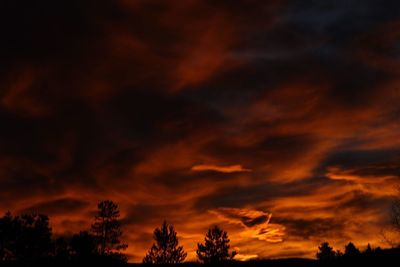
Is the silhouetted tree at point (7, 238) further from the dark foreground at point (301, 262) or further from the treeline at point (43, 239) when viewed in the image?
the dark foreground at point (301, 262)

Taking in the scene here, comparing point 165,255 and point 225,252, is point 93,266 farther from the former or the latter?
point 225,252

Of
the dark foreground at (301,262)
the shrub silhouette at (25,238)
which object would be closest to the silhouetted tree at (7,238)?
the shrub silhouette at (25,238)

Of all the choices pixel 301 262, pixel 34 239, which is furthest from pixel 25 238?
pixel 301 262

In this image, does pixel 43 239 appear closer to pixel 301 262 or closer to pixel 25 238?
pixel 25 238

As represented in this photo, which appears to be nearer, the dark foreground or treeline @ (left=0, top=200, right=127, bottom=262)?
the dark foreground

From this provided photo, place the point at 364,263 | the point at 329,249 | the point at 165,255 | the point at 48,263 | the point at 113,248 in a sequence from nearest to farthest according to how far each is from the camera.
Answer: the point at 364,263
the point at 48,263
the point at 113,248
the point at 165,255
the point at 329,249

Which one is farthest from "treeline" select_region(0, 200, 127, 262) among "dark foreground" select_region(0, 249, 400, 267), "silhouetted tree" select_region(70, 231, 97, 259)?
"dark foreground" select_region(0, 249, 400, 267)

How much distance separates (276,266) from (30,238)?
1875 inches

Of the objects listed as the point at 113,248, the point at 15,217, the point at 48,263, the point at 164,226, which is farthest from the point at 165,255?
the point at 48,263

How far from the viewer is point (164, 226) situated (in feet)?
246

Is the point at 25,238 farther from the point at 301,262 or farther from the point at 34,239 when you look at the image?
the point at 301,262

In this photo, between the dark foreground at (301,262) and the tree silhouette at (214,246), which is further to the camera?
the tree silhouette at (214,246)

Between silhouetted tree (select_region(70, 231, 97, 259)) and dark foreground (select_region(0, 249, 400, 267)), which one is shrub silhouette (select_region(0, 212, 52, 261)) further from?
dark foreground (select_region(0, 249, 400, 267))

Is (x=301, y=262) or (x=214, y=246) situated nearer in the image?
(x=301, y=262)
